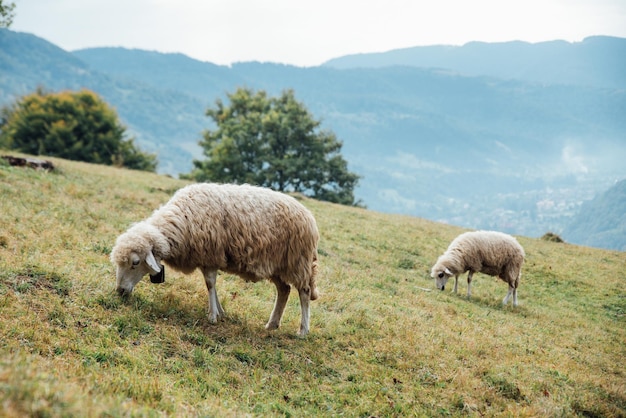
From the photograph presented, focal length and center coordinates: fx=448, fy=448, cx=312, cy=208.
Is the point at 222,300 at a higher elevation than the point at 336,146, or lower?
lower

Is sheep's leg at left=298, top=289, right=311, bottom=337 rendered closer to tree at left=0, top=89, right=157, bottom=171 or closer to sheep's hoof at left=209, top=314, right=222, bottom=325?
sheep's hoof at left=209, top=314, right=222, bottom=325

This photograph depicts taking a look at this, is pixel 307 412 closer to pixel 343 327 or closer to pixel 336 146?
pixel 343 327

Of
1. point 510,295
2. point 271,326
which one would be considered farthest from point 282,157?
point 271,326

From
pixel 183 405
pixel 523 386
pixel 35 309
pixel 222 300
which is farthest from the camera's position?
pixel 222 300

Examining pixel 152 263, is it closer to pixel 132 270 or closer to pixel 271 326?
pixel 132 270

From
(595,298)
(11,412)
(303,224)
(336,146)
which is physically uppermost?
(336,146)

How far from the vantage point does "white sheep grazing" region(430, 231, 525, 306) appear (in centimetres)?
1631

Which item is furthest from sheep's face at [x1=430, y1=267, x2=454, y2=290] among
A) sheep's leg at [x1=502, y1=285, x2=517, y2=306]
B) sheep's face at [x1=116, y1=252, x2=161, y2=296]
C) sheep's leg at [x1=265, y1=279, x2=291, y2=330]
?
sheep's face at [x1=116, y1=252, x2=161, y2=296]

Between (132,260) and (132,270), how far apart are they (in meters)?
0.38

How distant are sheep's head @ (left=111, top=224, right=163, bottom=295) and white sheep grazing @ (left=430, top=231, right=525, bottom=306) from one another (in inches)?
434

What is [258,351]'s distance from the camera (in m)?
7.82

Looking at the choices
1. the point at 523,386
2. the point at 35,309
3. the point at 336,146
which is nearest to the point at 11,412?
the point at 35,309

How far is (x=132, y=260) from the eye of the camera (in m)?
8.18

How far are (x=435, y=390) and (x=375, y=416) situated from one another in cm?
161
